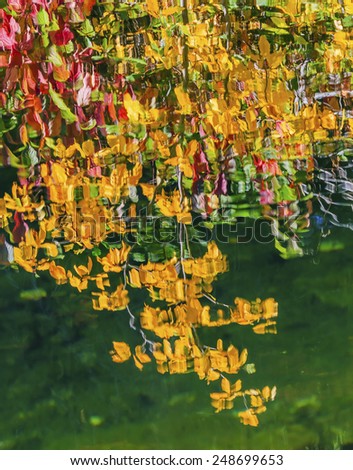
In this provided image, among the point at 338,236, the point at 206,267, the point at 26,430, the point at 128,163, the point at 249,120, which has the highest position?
the point at 249,120

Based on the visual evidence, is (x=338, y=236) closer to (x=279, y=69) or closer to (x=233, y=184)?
(x=233, y=184)

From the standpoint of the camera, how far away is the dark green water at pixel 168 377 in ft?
6.48

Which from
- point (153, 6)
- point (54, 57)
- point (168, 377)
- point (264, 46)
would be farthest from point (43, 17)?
point (168, 377)

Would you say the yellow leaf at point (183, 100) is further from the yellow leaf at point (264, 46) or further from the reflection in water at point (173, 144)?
the yellow leaf at point (264, 46)

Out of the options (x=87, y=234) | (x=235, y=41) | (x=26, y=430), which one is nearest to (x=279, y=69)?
(x=235, y=41)

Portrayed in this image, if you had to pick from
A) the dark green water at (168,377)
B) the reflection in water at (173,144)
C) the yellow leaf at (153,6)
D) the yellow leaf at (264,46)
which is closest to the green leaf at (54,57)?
the reflection in water at (173,144)

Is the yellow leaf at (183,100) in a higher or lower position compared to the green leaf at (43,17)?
lower

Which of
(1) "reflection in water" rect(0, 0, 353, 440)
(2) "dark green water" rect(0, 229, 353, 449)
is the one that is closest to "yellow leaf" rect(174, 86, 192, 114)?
(1) "reflection in water" rect(0, 0, 353, 440)

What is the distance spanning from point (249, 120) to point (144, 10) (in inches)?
16.3

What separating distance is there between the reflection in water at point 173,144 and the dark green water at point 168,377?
0.07 meters

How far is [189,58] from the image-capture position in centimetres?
167

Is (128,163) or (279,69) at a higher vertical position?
(279,69)

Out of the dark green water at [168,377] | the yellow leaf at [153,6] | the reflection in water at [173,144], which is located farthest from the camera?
the dark green water at [168,377]

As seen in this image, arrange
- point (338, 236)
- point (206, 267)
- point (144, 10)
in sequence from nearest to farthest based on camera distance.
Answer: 1. point (206, 267)
2. point (144, 10)
3. point (338, 236)
